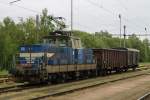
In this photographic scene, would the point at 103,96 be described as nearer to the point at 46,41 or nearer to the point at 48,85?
the point at 48,85

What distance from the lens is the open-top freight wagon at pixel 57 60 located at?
24.1m

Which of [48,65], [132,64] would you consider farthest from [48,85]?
[132,64]

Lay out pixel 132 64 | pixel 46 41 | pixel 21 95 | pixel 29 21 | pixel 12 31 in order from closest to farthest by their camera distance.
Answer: pixel 21 95 → pixel 46 41 → pixel 132 64 → pixel 29 21 → pixel 12 31

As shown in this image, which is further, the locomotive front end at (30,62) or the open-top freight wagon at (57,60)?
the open-top freight wagon at (57,60)

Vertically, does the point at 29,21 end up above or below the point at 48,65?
above

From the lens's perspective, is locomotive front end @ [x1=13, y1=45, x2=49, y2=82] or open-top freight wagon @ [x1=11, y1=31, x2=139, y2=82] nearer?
locomotive front end @ [x1=13, y1=45, x2=49, y2=82]

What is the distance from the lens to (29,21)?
75312mm

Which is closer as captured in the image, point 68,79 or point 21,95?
point 21,95

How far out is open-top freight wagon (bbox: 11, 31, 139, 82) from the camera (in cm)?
2411

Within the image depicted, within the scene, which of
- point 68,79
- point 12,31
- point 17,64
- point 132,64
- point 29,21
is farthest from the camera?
point 12,31

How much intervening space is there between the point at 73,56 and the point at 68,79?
2179 mm

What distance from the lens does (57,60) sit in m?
26.2

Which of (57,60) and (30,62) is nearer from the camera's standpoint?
(30,62)

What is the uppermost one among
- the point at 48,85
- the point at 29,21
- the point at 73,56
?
the point at 29,21
